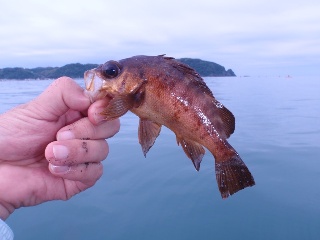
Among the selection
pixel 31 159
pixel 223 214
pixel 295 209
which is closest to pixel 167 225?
pixel 223 214

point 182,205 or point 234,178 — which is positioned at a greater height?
point 234,178

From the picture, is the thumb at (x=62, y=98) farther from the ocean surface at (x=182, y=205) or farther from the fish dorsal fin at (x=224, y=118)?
the ocean surface at (x=182, y=205)

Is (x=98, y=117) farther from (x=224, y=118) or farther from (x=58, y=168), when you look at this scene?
(x=224, y=118)

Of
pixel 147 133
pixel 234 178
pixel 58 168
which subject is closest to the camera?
pixel 234 178

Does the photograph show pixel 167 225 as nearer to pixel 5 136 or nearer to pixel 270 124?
pixel 5 136

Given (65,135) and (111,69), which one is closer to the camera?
(111,69)

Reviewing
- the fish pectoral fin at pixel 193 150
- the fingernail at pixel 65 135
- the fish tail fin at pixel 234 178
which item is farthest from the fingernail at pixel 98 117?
the fish tail fin at pixel 234 178

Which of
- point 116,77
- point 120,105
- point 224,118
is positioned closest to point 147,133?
point 120,105
